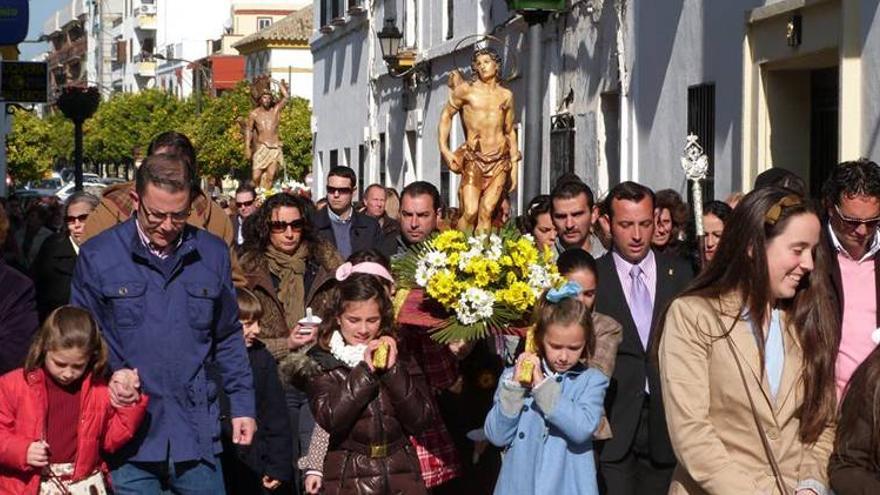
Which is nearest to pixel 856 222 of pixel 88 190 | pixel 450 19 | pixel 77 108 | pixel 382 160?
pixel 88 190

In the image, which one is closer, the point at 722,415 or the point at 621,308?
the point at 722,415

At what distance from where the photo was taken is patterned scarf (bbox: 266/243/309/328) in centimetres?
1082

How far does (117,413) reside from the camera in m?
7.40

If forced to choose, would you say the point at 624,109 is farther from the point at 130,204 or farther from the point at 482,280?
the point at 482,280

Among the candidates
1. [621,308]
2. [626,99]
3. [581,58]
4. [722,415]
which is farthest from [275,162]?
[722,415]

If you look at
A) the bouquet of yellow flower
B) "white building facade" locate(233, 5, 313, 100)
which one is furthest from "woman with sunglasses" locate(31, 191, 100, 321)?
"white building facade" locate(233, 5, 313, 100)

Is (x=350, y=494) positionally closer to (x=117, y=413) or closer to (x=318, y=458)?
(x=318, y=458)

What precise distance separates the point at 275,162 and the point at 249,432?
72.7 feet

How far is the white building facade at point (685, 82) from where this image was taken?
13.6 m

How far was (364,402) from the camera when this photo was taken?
8.04m

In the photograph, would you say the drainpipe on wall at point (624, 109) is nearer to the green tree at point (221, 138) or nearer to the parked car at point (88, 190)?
the parked car at point (88, 190)

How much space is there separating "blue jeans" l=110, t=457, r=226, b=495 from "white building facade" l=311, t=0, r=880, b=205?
21.3ft

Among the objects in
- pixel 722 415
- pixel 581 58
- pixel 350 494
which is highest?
pixel 581 58

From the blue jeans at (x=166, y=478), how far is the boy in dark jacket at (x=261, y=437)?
5.49ft
